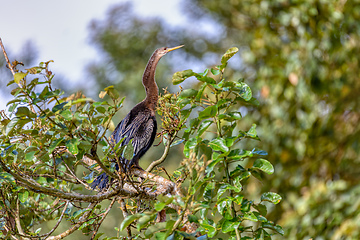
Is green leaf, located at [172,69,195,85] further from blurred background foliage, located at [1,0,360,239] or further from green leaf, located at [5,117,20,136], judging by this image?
blurred background foliage, located at [1,0,360,239]

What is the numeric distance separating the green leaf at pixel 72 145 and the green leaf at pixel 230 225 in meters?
0.35

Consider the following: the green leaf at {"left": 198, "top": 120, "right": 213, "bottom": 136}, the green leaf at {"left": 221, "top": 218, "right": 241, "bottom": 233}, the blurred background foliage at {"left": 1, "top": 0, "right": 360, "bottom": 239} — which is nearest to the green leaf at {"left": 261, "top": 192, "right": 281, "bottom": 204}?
the green leaf at {"left": 221, "top": 218, "right": 241, "bottom": 233}

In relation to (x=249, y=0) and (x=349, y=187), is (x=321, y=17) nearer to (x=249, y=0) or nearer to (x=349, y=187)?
(x=249, y=0)

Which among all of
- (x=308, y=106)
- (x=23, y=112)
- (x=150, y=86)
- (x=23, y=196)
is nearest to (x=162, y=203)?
(x=23, y=112)

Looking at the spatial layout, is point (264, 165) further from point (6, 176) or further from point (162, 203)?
point (6, 176)

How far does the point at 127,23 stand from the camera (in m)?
5.19

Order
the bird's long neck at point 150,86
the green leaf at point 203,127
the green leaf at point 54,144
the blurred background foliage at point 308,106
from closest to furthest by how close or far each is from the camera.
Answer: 1. the green leaf at point 54,144
2. the green leaf at point 203,127
3. the bird's long neck at point 150,86
4. the blurred background foliage at point 308,106

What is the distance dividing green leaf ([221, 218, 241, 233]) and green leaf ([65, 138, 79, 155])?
353 millimetres

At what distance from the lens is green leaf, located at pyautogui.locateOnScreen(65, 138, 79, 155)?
76cm

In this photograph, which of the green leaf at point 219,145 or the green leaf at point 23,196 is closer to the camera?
the green leaf at point 219,145

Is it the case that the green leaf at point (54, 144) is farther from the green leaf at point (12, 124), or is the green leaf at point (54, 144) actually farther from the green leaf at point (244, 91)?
the green leaf at point (244, 91)

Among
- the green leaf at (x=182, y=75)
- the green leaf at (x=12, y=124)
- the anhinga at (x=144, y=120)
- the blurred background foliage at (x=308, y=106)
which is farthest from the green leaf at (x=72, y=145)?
the blurred background foliage at (x=308, y=106)

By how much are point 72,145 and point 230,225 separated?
14.9 inches

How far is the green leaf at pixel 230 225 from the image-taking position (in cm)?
86
